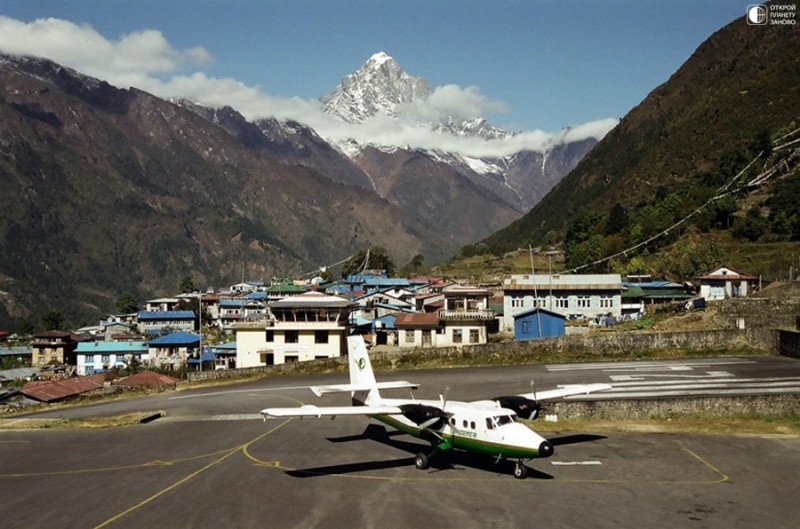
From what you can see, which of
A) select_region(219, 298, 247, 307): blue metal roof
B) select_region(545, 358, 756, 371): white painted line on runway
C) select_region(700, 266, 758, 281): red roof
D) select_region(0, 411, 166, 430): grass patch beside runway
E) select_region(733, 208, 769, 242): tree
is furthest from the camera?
select_region(219, 298, 247, 307): blue metal roof

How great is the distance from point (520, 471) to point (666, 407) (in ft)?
48.9

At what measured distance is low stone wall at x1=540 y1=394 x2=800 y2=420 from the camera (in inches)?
1638

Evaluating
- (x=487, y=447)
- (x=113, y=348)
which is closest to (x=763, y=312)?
(x=487, y=447)

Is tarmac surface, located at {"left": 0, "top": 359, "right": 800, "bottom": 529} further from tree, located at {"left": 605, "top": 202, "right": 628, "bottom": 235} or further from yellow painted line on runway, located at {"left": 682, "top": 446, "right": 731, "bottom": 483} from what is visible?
tree, located at {"left": 605, "top": 202, "right": 628, "bottom": 235}

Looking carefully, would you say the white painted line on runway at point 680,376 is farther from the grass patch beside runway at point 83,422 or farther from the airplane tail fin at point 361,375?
the grass patch beside runway at point 83,422

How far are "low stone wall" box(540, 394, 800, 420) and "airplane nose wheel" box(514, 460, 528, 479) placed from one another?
11258 millimetres

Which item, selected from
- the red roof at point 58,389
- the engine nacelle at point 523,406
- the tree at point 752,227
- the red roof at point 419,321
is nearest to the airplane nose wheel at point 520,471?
the engine nacelle at point 523,406

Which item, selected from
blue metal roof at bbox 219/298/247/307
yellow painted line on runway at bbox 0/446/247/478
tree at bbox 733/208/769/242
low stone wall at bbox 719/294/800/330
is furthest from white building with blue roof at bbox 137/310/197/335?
yellow painted line on runway at bbox 0/446/247/478

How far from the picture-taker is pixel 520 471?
3102 cm

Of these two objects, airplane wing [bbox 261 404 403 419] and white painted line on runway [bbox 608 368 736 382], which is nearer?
airplane wing [bbox 261 404 403 419]

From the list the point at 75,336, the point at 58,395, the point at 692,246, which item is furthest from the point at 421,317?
the point at 75,336

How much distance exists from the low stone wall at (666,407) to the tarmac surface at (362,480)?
10.3 feet

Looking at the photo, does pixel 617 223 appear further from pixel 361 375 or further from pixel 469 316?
pixel 361 375

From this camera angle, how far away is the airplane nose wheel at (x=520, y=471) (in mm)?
30998
